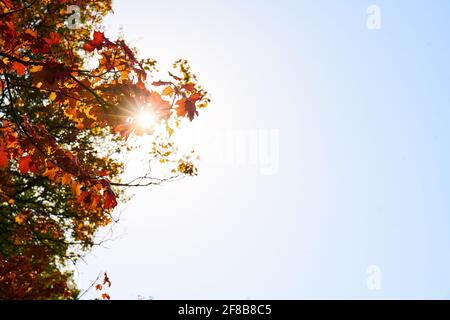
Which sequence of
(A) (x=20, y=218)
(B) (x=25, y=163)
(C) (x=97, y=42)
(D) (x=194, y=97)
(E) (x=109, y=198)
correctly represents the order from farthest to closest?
1. (A) (x=20, y=218)
2. (B) (x=25, y=163)
3. (E) (x=109, y=198)
4. (D) (x=194, y=97)
5. (C) (x=97, y=42)

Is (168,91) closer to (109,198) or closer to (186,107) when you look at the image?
(186,107)

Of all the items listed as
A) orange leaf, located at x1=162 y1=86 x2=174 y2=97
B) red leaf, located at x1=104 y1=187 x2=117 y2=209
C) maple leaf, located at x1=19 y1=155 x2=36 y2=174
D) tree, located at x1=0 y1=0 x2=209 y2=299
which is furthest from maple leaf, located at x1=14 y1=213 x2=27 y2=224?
orange leaf, located at x1=162 y1=86 x2=174 y2=97

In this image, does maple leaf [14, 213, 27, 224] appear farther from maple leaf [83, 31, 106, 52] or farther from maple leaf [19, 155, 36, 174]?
maple leaf [83, 31, 106, 52]

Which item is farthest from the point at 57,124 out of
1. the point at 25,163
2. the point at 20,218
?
the point at 25,163

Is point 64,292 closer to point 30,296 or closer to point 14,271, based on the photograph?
point 30,296

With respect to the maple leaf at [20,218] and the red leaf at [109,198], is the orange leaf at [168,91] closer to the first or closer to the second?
the red leaf at [109,198]

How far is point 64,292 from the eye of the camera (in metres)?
9.30

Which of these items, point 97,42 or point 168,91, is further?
point 168,91

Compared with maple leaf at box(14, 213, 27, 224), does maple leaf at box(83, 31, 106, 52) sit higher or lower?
higher

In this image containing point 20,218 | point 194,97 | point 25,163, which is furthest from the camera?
point 20,218

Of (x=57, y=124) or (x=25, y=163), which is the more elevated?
(x=57, y=124)
